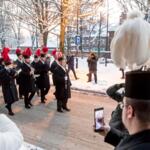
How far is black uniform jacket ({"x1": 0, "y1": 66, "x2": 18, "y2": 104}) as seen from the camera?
9.92m

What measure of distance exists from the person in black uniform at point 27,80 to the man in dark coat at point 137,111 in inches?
360

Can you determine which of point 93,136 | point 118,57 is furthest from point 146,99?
point 93,136

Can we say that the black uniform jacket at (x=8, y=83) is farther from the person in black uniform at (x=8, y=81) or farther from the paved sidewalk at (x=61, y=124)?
the paved sidewalk at (x=61, y=124)

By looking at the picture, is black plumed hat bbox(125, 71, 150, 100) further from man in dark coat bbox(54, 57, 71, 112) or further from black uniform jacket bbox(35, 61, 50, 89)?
black uniform jacket bbox(35, 61, 50, 89)

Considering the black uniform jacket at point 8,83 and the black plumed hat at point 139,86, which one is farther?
the black uniform jacket at point 8,83

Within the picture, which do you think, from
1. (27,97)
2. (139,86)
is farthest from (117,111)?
(27,97)

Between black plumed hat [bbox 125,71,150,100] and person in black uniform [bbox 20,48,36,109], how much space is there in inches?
360

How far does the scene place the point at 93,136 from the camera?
25.9 ft

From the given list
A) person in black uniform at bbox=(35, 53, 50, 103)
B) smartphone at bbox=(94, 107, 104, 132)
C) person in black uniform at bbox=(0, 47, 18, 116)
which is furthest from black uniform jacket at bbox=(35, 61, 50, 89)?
smartphone at bbox=(94, 107, 104, 132)

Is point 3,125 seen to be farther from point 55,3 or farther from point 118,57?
point 55,3

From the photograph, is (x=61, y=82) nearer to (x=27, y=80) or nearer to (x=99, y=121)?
(x=27, y=80)

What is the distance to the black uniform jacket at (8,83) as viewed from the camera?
32.6 ft

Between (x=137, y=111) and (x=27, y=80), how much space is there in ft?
31.0

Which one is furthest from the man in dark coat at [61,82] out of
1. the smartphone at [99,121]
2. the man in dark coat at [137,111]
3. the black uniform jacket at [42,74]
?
the man in dark coat at [137,111]
